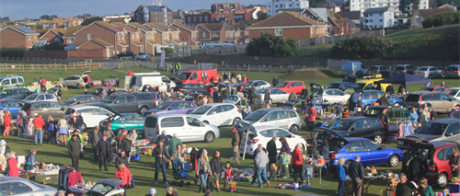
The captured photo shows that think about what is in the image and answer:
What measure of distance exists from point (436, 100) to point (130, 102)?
60.2ft

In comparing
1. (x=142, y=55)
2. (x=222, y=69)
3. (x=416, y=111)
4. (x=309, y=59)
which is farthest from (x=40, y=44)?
(x=416, y=111)

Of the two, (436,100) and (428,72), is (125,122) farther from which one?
(428,72)

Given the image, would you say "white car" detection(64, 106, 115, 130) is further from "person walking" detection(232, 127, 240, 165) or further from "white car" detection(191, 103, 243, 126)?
"person walking" detection(232, 127, 240, 165)

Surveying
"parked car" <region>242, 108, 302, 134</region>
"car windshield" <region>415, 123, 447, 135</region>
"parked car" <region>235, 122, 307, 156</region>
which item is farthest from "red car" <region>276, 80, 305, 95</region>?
"car windshield" <region>415, 123, 447, 135</region>

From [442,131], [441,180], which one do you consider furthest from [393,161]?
[441,180]

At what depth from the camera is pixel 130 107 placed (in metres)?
25.7

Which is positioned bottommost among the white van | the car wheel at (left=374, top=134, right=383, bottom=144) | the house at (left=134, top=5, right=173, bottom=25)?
the car wheel at (left=374, top=134, right=383, bottom=144)

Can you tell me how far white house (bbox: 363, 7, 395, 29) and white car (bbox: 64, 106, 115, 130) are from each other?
12503 centimetres

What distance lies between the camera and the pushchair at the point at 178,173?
41.4 feet

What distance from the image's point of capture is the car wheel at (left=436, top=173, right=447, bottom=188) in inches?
469

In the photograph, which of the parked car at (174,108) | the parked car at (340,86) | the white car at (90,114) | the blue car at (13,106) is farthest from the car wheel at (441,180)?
the blue car at (13,106)

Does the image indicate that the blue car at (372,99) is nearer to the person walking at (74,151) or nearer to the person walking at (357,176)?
the person walking at (357,176)

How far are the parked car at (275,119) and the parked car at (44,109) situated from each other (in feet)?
35.4

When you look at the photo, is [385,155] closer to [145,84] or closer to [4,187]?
[4,187]
